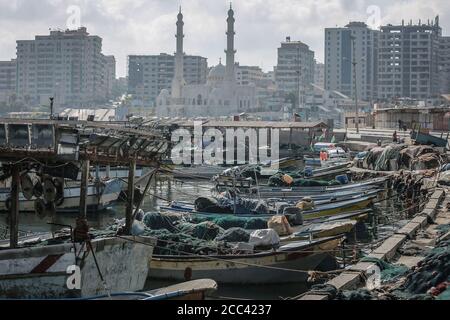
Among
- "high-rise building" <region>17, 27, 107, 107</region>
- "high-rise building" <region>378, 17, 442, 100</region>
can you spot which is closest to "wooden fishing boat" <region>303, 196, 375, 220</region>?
"high-rise building" <region>378, 17, 442, 100</region>

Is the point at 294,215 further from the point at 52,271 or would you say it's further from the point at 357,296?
the point at 52,271

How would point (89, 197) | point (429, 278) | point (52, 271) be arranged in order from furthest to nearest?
point (89, 197)
point (429, 278)
point (52, 271)

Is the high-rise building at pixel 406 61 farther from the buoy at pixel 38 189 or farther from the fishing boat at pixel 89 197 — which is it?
the buoy at pixel 38 189

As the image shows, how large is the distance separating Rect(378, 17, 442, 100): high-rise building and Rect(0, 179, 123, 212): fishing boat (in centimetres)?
11380

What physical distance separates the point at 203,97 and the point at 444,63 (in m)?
50.1

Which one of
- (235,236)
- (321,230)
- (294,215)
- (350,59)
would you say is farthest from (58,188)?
(350,59)

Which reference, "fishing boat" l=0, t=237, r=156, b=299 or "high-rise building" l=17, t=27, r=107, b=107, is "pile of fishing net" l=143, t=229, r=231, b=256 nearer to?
"fishing boat" l=0, t=237, r=156, b=299

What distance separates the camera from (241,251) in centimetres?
1727

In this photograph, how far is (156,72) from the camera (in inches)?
6895

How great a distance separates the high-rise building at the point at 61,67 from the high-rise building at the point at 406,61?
6152cm

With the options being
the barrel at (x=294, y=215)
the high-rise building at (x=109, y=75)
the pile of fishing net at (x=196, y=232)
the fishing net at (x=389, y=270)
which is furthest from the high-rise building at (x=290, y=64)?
the fishing net at (x=389, y=270)

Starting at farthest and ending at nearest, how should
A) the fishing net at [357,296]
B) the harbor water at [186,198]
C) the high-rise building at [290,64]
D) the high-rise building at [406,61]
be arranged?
the high-rise building at [290,64] → the high-rise building at [406,61] → the harbor water at [186,198] → the fishing net at [357,296]

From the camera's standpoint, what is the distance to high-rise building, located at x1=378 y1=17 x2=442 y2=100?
14050 centimetres

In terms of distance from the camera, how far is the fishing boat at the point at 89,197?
3044 cm
